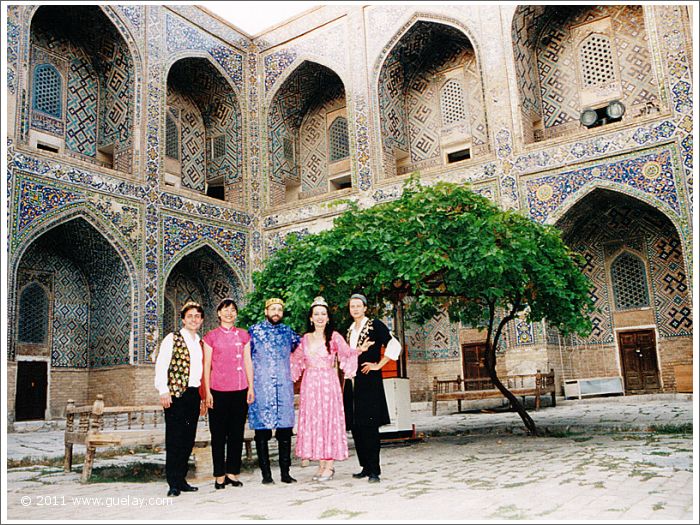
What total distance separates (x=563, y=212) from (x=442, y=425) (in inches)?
205

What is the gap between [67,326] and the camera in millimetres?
14172

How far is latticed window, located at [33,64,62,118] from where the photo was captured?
45.6 ft

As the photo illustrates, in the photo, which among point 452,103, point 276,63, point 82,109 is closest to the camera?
point 82,109

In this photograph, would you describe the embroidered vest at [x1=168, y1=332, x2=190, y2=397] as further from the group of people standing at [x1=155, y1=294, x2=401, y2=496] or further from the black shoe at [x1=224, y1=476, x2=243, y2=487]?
the black shoe at [x1=224, y1=476, x2=243, y2=487]

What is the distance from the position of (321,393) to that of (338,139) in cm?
1312

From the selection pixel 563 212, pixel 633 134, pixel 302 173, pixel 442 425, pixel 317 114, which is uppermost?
pixel 317 114

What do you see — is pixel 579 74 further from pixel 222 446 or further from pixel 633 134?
pixel 222 446

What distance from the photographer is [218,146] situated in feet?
56.2

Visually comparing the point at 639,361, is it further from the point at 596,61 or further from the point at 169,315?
the point at 169,315

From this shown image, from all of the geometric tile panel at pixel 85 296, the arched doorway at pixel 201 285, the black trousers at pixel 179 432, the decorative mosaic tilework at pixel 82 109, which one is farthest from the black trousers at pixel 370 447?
the decorative mosaic tilework at pixel 82 109

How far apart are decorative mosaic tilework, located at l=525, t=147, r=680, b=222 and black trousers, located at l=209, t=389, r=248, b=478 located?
9.66 meters

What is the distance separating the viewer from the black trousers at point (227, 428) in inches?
181

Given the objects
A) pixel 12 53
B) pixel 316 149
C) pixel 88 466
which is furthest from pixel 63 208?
pixel 88 466

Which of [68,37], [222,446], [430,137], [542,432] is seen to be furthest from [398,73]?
[222,446]
